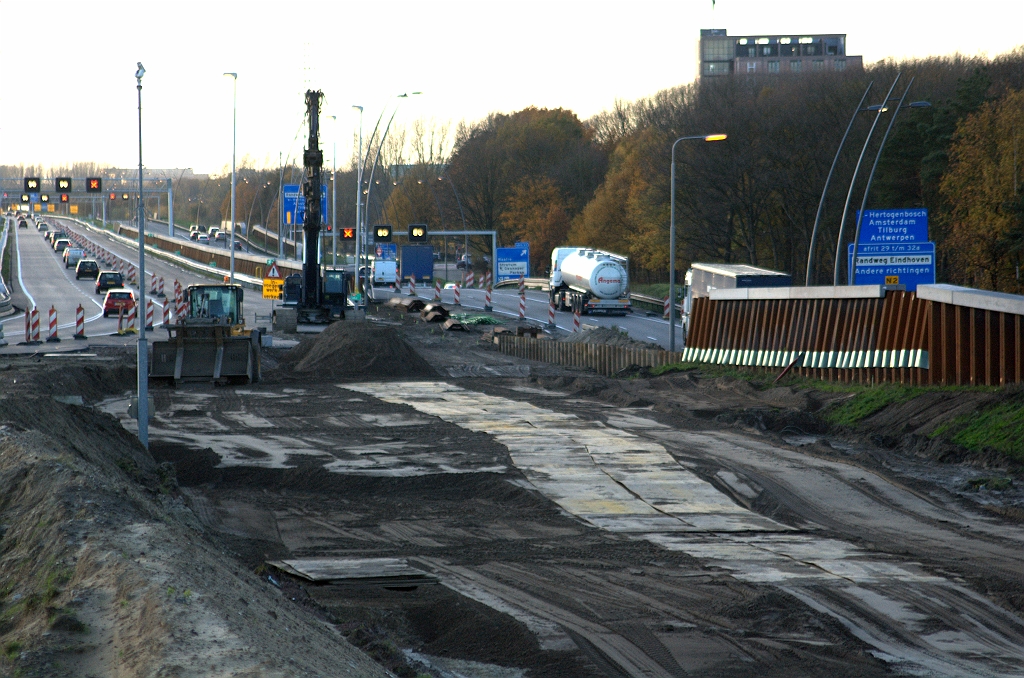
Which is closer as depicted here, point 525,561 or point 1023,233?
point 525,561

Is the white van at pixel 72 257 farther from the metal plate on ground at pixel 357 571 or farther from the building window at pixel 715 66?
the building window at pixel 715 66

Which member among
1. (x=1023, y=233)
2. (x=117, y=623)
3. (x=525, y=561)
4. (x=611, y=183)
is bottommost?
(x=525, y=561)

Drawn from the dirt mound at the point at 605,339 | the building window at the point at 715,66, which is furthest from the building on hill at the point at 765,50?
the dirt mound at the point at 605,339

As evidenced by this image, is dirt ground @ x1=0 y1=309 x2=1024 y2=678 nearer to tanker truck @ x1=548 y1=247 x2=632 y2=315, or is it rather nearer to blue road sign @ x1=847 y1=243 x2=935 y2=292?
blue road sign @ x1=847 y1=243 x2=935 y2=292

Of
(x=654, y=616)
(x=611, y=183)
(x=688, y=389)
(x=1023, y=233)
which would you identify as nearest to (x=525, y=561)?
(x=654, y=616)

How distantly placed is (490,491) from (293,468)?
3.50 meters

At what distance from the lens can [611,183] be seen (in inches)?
3413

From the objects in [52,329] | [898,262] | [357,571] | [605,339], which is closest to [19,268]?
[52,329]

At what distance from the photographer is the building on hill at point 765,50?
151375 mm

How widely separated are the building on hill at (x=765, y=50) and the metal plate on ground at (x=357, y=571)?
480 ft

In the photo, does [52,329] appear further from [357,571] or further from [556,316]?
[357,571]

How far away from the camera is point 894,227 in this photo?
99.6ft

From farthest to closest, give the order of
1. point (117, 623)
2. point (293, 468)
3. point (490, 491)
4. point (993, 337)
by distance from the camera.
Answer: point (993, 337), point (293, 468), point (490, 491), point (117, 623)

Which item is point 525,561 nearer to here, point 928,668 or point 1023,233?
point 928,668
